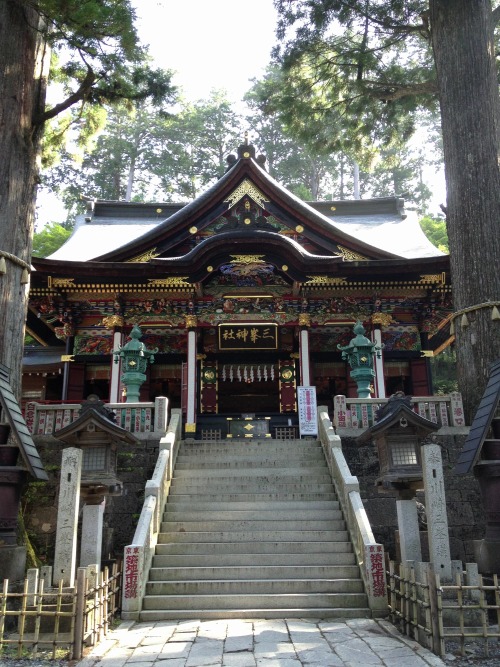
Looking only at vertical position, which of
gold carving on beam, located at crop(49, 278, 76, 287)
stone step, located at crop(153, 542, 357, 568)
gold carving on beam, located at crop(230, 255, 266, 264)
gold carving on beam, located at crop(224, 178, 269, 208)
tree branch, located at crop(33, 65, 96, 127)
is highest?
gold carving on beam, located at crop(224, 178, 269, 208)

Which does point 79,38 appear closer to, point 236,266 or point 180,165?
point 236,266

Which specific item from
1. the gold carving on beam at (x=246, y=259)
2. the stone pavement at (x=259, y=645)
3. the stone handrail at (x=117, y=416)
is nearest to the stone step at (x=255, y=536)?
the stone pavement at (x=259, y=645)

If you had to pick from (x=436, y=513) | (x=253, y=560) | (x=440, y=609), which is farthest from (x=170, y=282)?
(x=440, y=609)

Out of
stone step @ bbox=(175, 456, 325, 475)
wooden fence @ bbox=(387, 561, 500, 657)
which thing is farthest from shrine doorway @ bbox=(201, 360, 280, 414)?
wooden fence @ bbox=(387, 561, 500, 657)

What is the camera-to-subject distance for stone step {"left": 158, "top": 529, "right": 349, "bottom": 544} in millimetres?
8047

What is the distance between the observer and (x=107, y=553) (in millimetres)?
8547

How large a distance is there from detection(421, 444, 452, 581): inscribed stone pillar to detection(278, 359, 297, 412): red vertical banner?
761 cm

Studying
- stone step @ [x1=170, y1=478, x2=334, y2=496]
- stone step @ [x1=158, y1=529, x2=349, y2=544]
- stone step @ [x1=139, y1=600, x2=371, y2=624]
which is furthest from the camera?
stone step @ [x1=170, y1=478, x2=334, y2=496]

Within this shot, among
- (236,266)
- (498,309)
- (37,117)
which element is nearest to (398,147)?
(236,266)

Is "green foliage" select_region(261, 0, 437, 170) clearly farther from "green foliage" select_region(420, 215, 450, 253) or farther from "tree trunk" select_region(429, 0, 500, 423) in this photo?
"green foliage" select_region(420, 215, 450, 253)

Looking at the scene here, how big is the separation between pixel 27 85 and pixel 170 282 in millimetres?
5347

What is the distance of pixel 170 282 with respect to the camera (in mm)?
13672

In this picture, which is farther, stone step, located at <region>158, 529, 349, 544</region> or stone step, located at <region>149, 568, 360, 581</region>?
stone step, located at <region>158, 529, 349, 544</region>

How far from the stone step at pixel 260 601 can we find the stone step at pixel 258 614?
0.43ft
